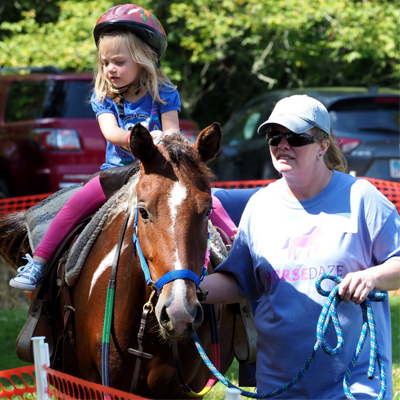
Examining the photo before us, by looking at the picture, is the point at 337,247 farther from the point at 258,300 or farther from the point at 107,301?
the point at 107,301

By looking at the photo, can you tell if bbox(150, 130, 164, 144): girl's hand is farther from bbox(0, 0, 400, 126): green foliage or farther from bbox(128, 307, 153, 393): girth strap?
bbox(0, 0, 400, 126): green foliage

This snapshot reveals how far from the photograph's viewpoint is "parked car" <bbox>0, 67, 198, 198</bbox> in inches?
366

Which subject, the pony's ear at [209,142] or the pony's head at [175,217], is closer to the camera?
the pony's head at [175,217]

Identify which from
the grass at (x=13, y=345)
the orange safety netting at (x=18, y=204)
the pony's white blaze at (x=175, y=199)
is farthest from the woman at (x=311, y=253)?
the orange safety netting at (x=18, y=204)

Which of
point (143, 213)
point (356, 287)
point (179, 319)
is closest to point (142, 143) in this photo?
point (143, 213)

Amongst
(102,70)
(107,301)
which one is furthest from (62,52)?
(107,301)

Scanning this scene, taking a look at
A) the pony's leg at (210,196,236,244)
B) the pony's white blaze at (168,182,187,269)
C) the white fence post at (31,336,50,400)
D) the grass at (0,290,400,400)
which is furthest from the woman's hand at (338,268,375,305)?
the grass at (0,290,400,400)

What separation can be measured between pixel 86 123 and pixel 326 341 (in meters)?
6.97

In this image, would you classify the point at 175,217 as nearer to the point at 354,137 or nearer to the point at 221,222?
the point at 221,222

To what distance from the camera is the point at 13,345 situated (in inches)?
268

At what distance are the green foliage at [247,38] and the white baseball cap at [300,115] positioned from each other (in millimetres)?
10439

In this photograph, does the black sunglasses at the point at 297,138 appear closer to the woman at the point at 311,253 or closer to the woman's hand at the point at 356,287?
the woman at the point at 311,253

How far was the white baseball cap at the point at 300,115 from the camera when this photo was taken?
9.82ft

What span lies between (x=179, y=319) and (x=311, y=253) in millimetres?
655
